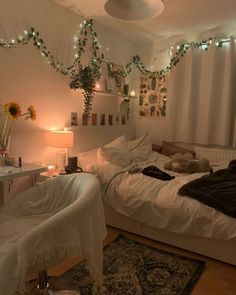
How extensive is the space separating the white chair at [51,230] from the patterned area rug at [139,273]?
1.47 ft

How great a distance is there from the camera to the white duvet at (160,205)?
2.12 meters

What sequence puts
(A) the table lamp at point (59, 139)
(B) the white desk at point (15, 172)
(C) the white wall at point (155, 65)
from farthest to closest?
1. (C) the white wall at point (155, 65)
2. (A) the table lamp at point (59, 139)
3. (B) the white desk at point (15, 172)

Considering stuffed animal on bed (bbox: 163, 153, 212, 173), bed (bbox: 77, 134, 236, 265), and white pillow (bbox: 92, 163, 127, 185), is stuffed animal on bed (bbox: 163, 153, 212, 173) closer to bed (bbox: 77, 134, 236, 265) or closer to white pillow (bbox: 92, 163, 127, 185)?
bed (bbox: 77, 134, 236, 265)

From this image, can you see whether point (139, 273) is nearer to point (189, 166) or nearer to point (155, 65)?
point (189, 166)

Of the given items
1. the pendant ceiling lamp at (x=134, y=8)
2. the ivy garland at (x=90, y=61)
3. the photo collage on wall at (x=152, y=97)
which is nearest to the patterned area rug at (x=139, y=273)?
the pendant ceiling lamp at (x=134, y=8)

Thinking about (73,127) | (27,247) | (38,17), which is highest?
(38,17)

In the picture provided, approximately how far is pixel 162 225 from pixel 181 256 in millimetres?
311

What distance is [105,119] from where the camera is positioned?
407cm

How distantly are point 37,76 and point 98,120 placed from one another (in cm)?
125

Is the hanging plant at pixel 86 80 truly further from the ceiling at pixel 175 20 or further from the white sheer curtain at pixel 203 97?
the white sheer curtain at pixel 203 97

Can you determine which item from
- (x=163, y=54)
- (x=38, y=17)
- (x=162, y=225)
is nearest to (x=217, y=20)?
(x=163, y=54)

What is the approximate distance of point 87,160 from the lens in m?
3.27

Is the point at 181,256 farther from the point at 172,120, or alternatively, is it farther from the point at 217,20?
the point at 217,20

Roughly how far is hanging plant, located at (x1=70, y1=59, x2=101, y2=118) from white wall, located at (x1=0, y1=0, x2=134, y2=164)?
9cm
